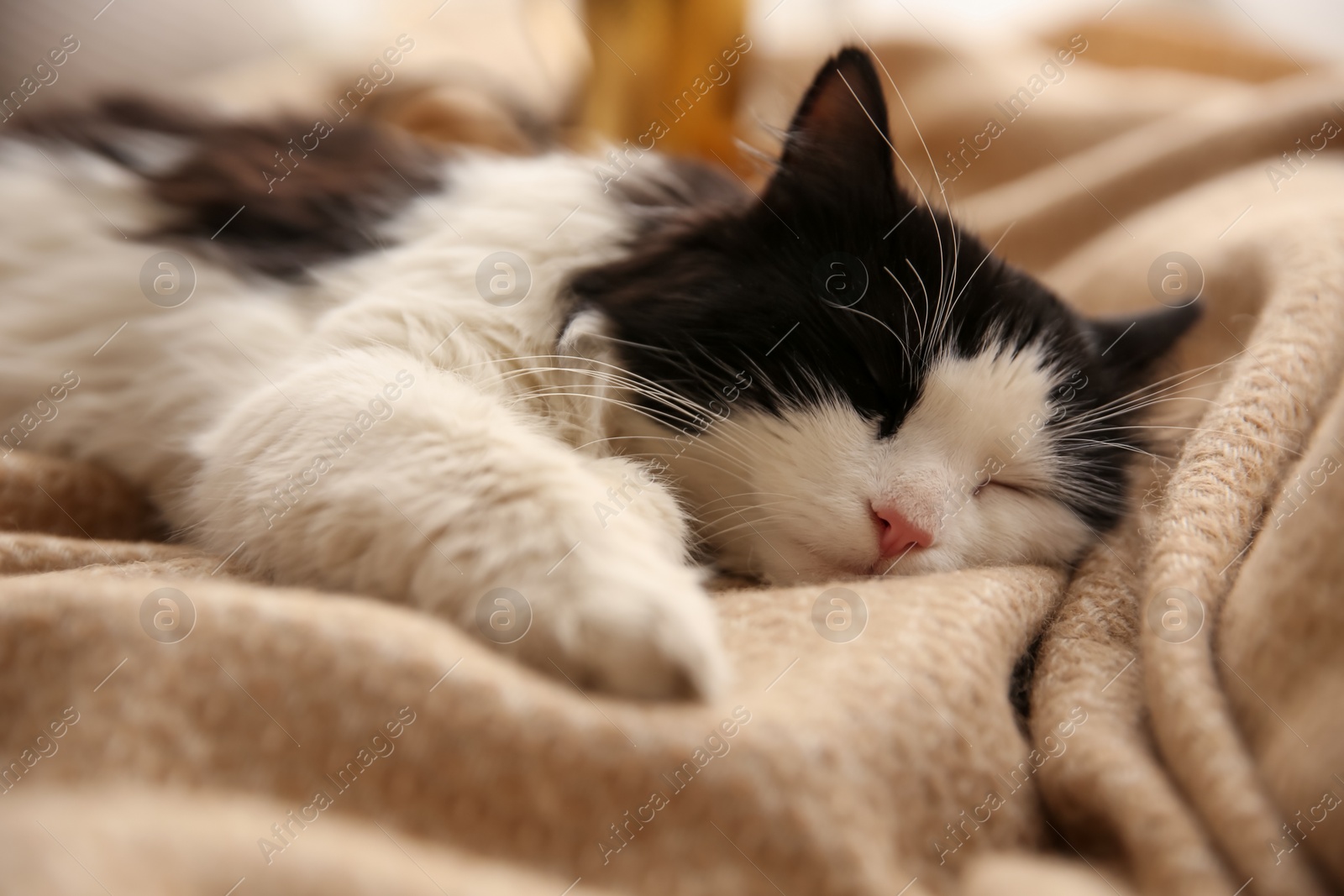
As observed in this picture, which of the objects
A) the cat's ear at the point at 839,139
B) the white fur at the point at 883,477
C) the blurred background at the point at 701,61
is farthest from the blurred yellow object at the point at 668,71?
the white fur at the point at 883,477

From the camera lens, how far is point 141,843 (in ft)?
2.04

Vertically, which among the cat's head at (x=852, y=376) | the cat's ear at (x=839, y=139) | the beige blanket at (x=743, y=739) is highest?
the cat's ear at (x=839, y=139)

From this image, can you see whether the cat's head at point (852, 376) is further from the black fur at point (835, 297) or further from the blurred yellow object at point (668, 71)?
the blurred yellow object at point (668, 71)

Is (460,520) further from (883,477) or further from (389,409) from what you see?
(883,477)

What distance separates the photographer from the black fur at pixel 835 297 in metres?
1.22

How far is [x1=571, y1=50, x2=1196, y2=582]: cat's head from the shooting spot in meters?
1.17

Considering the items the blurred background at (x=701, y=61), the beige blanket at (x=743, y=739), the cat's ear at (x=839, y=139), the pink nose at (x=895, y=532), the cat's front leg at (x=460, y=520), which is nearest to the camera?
the beige blanket at (x=743, y=739)

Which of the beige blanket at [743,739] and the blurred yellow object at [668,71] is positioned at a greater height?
the blurred yellow object at [668,71]

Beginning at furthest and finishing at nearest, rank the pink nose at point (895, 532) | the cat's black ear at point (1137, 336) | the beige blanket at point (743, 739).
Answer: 1. the cat's black ear at point (1137, 336)
2. the pink nose at point (895, 532)
3. the beige blanket at point (743, 739)

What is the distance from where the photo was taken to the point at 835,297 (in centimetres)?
127

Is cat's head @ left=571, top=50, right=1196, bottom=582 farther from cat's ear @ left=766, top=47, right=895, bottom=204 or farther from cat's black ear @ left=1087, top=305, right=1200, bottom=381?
cat's black ear @ left=1087, top=305, right=1200, bottom=381

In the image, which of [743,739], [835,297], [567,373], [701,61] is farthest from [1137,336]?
[701,61]

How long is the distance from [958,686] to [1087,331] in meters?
0.85

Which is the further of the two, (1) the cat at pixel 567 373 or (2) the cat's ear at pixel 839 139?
(2) the cat's ear at pixel 839 139
